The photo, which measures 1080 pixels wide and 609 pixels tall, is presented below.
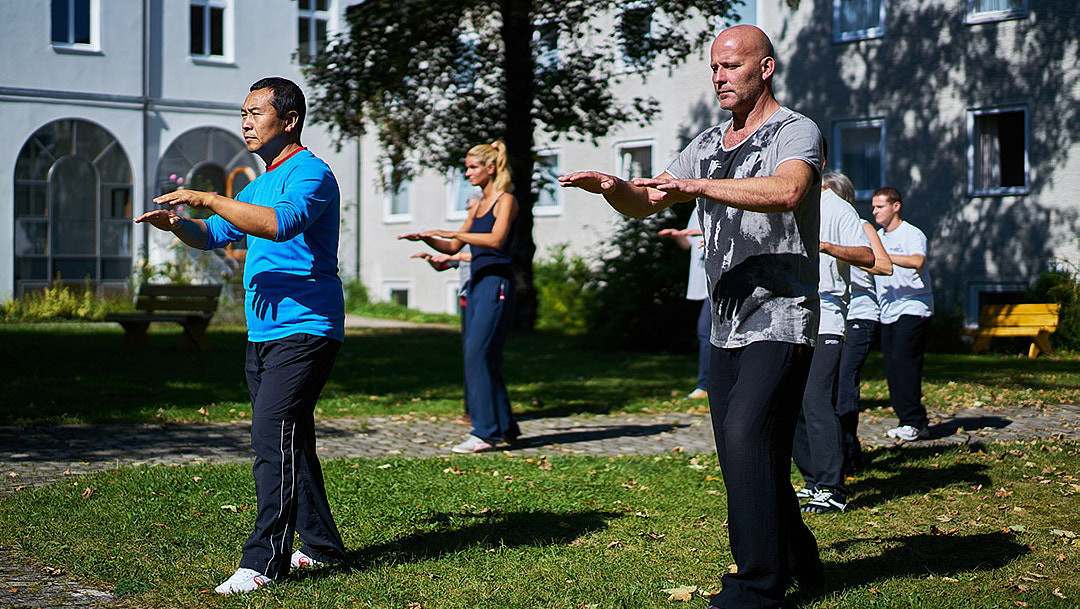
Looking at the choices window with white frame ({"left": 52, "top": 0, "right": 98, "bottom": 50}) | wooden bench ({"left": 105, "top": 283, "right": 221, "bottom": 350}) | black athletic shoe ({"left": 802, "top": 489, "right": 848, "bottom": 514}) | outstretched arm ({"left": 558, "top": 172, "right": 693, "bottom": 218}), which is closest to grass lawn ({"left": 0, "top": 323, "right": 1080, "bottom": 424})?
wooden bench ({"left": 105, "top": 283, "right": 221, "bottom": 350})

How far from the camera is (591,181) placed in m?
3.82

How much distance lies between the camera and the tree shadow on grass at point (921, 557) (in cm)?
513

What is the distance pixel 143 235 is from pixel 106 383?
51.0 feet

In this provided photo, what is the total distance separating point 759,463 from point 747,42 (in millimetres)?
1519

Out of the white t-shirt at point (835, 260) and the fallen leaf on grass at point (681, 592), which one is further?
the white t-shirt at point (835, 260)

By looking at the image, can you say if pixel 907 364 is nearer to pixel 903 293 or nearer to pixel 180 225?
pixel 903 293

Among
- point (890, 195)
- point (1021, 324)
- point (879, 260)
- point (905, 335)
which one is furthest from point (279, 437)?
point (1021, 324)

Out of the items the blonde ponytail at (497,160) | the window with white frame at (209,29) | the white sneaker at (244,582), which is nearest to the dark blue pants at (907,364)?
Result: the blonde ponytail at (497,160)

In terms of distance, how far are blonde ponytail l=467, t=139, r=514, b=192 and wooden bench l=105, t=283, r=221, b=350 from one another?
29.2ft

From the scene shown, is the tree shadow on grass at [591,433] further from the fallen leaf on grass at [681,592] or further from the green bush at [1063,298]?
the green bush at [1063,298]

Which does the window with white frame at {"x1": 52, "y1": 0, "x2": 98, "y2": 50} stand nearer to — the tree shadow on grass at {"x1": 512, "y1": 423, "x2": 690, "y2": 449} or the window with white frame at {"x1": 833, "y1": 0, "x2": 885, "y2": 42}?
the window with white frame at {"x1": 833, "y1": 0, "x2": 885, "y2": 42}

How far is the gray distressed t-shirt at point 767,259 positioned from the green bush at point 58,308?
2015cm

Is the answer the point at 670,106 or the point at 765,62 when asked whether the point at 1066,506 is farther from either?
the point at 670,106

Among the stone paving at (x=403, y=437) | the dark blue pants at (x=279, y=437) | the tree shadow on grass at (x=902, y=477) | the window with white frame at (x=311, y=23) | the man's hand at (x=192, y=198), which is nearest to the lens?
the man's hand at (x=192, y=198)
